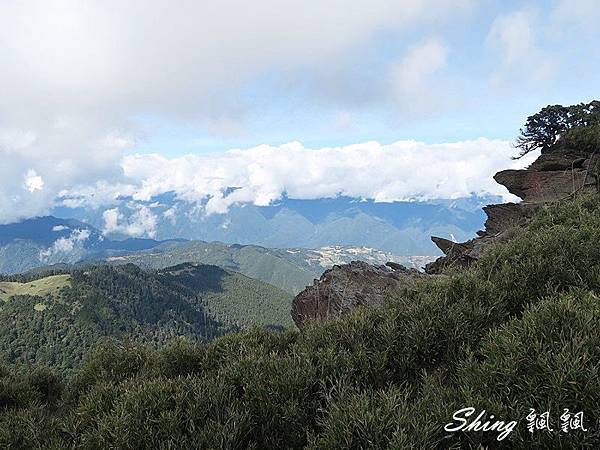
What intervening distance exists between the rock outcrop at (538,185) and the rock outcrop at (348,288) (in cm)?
597

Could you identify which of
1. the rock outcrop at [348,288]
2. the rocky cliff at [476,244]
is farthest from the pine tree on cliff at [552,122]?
the rock outcrop at [348,288]

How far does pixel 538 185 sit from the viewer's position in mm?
28406

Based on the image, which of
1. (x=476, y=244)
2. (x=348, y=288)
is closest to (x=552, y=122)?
(x=476, y=244)

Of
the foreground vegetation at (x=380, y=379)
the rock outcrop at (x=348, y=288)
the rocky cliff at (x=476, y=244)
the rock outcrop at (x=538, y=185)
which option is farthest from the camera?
the rock outcrop at (x=538, y=185)

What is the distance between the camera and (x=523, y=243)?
10.2 meters

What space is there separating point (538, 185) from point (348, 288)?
69.6ft

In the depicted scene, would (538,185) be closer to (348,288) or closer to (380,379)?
(348,288)

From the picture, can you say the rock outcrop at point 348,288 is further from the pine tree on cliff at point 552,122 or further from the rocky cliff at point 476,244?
the pine tree on cliff at point 552,122

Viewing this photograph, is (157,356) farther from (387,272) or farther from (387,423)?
(387,272)

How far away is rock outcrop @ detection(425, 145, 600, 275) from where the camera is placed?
80.4 ft

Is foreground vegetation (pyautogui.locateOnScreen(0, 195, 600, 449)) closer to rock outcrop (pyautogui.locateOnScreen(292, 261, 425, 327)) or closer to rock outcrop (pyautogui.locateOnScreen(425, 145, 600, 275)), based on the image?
rock outcrop (pyautogui.locateOnScreen(292, 261, 425, 327))

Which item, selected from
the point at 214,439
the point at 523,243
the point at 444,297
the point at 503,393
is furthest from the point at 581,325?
the point at 523,243

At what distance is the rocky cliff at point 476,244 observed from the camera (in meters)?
15.6

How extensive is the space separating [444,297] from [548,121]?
35.7m
